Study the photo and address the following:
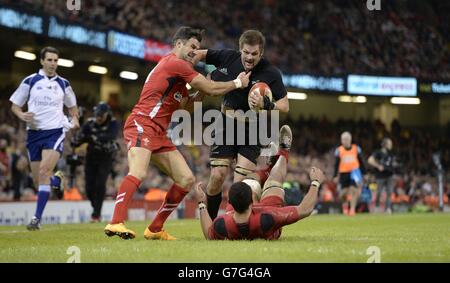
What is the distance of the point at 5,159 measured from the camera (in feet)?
60.4

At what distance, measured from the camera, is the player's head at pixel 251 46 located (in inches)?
381

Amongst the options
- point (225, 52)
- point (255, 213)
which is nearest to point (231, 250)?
point (255, 213)

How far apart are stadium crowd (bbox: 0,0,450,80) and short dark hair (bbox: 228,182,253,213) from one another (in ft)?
74.3

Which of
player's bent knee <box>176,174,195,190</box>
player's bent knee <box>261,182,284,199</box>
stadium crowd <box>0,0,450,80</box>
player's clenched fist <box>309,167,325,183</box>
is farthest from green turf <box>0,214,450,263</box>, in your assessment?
stadium crowd <box>0,0,450,80</box>

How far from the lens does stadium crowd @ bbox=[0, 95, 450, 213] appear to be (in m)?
18.4

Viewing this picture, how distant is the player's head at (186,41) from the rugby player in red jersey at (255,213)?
1.53 m

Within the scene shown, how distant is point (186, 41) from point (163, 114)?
87 cm

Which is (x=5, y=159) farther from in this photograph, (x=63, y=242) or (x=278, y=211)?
(x=278, y=211)

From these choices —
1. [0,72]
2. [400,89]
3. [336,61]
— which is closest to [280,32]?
[336,61]

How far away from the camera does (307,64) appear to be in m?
35.0

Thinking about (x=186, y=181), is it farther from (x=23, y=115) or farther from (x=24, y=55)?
(x=24, y=55)

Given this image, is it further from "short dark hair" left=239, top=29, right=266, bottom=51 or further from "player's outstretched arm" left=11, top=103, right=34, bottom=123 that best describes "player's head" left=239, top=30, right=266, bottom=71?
"player's outstretched arm" left=11, top=103, right=34, bottom=123

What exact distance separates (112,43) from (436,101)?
887 inches

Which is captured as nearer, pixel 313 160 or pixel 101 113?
pixel 101 113
